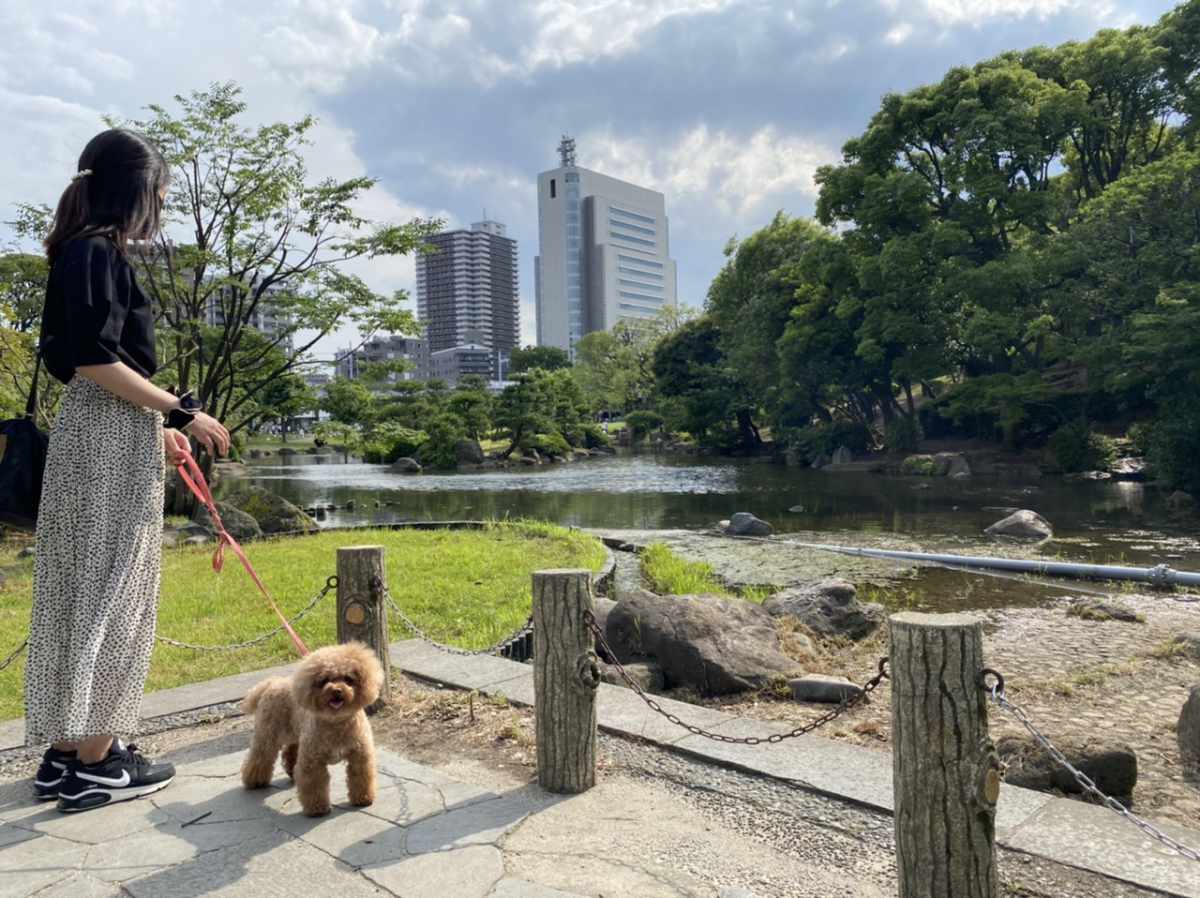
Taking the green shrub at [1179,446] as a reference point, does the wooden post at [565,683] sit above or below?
below

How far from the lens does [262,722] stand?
307 cm

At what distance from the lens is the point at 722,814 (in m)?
2.91

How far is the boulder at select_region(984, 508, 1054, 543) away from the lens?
12250 millimetres

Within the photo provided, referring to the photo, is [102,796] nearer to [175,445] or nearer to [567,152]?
[175,445]

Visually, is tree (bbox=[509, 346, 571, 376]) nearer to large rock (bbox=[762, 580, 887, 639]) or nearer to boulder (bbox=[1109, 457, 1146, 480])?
boulder (bbox=[1109, 457, 1146, 480])

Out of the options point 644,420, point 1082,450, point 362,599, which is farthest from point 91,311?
point 644,420

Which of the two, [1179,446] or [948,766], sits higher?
[1179,446]

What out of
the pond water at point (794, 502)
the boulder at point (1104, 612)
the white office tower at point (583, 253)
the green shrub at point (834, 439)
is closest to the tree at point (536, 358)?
the white office tower at point (583, 253)

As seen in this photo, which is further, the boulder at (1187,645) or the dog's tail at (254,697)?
the boulder at (1187,645)

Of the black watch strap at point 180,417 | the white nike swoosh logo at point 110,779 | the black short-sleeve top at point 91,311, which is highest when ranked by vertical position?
the black short-sleeve top at point 91,311

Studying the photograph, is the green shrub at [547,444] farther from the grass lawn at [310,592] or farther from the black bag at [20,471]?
the black bag at [20,471]

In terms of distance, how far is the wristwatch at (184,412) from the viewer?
2893 mm

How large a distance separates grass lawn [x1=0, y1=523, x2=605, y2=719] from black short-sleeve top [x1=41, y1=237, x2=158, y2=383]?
252 centimetres

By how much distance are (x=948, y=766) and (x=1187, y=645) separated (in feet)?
16.3
